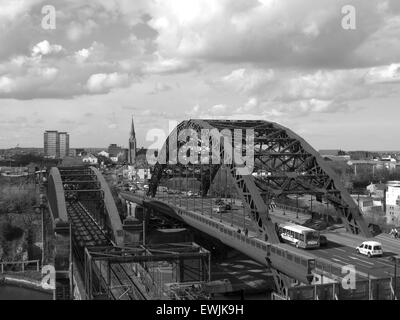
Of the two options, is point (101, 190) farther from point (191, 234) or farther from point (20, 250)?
point (20, 250)

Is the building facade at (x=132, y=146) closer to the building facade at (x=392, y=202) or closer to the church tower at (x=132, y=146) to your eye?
the church tower at (x=132, y=146)

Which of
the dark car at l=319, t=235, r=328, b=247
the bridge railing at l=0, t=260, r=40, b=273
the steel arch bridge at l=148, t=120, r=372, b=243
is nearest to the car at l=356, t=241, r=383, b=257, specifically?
the dark car at l=319, t=235, r=328, b=247

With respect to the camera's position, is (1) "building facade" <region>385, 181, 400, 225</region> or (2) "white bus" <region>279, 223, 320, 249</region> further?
(1) "building facade" <region>385, 181, 400, 225</region>

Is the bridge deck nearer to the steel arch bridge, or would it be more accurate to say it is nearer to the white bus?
the white bus

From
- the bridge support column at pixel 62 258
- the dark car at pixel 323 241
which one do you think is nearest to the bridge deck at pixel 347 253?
the dark car at pixel 323 241

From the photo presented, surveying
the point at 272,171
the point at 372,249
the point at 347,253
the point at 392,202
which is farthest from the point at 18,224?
the point at 392,202

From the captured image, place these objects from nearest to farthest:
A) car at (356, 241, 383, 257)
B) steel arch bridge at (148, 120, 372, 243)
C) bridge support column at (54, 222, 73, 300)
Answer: car at (356, 241, 383, 257) < steel arch bridge at (148, 120, 372, 243) < bridge support column at (54, 222, 73, 300)
